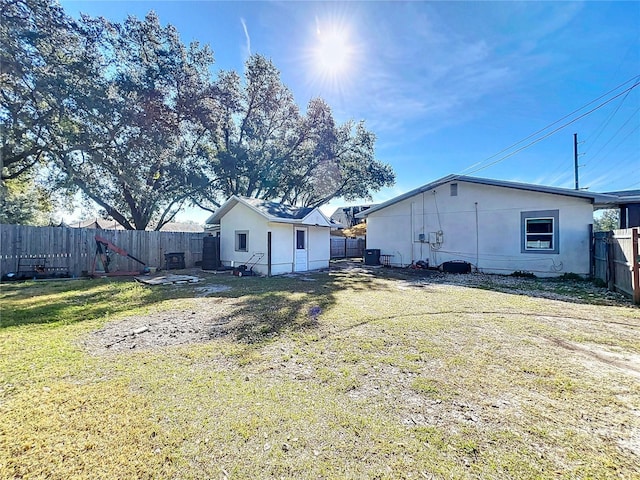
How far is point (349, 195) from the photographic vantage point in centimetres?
2438

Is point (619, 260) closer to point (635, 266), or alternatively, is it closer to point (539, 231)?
point (635, 266)

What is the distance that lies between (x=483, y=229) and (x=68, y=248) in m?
16.6

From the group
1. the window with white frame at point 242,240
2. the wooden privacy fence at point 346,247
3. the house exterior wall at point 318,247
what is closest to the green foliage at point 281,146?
the wooden privacy fence at point 346,247

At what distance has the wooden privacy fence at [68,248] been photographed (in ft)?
31.3

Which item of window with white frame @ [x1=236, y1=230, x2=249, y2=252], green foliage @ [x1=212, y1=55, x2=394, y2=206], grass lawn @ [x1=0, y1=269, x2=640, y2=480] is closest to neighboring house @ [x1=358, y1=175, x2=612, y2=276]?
grass lawn @ [x1=0, y1=269, x2=640, y2=480]

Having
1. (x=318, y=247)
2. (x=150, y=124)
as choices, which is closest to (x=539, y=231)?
(x=318, y=247)

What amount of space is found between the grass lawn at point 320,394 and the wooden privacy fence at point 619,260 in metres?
1.33

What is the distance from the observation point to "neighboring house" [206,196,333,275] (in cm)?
1143

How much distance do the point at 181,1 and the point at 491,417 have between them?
15385 mm

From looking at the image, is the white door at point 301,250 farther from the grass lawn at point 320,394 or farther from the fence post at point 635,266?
the fence post at point 635,266

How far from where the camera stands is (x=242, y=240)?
40.9 feet

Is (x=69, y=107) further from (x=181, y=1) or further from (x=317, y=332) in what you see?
(x=317, y=332)

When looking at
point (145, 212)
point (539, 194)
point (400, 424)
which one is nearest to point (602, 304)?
point (539, 194)

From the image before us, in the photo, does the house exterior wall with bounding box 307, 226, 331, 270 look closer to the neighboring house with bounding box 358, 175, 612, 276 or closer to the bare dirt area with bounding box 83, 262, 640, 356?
the neighboring house with bounding box 358, 175, 612, 276
